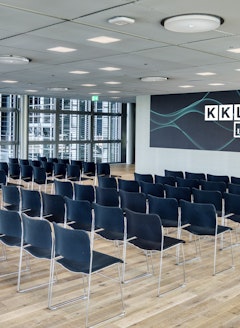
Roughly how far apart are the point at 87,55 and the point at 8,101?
12056mm

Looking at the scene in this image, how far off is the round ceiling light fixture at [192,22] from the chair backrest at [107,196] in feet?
10.8

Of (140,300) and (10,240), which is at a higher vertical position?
(10,240)

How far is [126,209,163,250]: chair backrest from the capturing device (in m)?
5.28

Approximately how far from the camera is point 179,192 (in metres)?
8.23

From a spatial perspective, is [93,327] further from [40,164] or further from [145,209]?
[40,164]

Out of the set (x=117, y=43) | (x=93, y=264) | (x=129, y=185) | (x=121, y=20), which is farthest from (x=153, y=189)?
(x=93, y=264)

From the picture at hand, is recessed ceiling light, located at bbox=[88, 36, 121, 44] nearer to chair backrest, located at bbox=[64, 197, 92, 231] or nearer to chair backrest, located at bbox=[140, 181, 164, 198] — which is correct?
chair backrest, located at bbox=[64, 197, 92, 231]

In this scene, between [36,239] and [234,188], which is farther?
[234,188]

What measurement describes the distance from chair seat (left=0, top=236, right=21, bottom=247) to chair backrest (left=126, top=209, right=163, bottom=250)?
4.73 ft

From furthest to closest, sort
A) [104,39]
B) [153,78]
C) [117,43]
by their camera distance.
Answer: [153,78] → [117,43] → [104,39]

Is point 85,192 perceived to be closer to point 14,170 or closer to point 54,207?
point 54,207

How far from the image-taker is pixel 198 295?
5129mm

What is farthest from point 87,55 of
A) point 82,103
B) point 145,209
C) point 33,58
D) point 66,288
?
point 82,103

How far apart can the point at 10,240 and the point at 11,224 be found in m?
0.27
